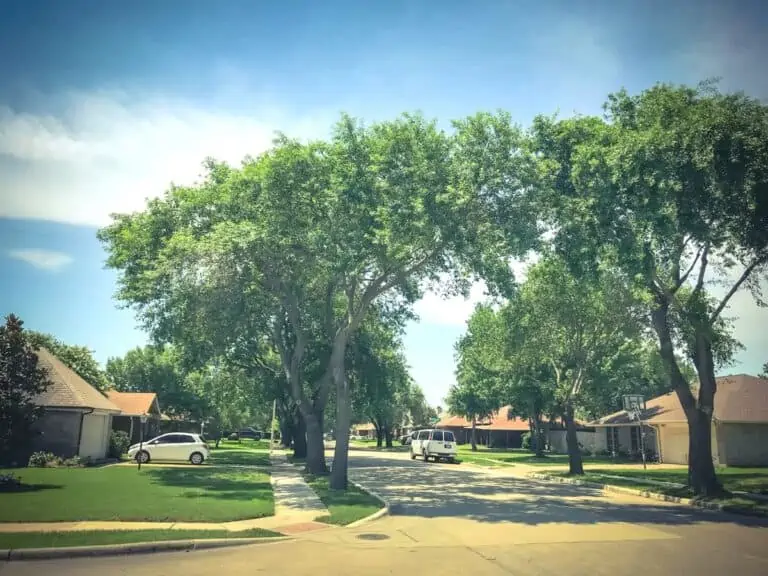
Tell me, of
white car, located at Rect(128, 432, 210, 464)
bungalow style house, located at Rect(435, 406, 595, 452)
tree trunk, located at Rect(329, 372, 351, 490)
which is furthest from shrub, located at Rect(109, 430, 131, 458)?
bungalow style house, located at Rect(435, 406, 595, 452)

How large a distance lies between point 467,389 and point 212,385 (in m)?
27.0

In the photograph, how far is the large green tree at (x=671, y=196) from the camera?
15.5m

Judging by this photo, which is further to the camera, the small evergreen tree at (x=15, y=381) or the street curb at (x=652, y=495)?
the small evergreen tree at (x=15, y=381)

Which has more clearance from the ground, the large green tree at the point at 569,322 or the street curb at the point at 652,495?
the large green tree at the point at 569,322

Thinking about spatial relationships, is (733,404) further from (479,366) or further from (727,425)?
(479,366)

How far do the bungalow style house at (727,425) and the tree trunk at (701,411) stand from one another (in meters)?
16.6

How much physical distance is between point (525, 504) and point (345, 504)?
5683 millimetres

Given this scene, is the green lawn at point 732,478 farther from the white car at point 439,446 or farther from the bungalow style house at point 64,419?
the bungalow style house at point 64,419

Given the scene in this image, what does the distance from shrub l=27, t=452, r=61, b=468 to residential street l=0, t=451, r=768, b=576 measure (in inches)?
762

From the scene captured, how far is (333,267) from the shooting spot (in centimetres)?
1922

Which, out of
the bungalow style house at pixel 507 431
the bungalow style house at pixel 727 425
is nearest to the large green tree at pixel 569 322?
the bungalow style house at pixel 727 425

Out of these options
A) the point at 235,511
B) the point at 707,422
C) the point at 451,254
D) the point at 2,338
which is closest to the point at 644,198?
the point at 451,254

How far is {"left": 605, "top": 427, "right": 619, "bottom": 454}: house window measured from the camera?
168ft

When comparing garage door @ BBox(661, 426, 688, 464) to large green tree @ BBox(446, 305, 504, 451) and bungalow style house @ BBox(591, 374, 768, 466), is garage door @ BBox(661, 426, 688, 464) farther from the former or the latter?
large green tree @ BBox(446, 305, 504, 451)
